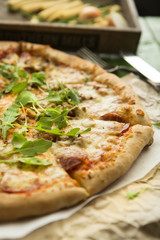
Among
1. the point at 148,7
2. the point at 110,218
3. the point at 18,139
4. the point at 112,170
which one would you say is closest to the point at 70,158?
the point at 112,170

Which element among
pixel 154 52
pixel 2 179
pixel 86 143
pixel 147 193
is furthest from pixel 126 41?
pixel 2 179

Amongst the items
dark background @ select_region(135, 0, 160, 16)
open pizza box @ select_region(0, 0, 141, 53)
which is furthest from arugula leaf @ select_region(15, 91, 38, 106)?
dark background @ select_region(135, 0, 160, 16)

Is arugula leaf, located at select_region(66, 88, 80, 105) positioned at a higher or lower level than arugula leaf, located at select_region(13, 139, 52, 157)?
lower

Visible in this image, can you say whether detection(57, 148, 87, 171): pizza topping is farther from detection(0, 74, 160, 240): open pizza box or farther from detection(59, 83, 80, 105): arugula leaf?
detection(59, 83, 80, 105): arugula leaf

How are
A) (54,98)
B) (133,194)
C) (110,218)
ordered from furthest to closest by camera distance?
(54,98) → (133,194) → (110,218)

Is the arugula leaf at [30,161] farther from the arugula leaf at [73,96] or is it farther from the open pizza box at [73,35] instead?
the open pizza box at [73,35]

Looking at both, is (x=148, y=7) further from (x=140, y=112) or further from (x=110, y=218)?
(x=110, y=218)

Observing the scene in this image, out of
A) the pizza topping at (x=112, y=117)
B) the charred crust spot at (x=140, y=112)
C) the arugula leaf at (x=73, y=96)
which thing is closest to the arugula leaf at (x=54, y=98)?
the arugula leaf at (x=73, y=96)
